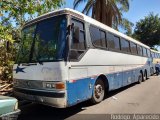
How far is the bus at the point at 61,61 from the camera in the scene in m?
6.88

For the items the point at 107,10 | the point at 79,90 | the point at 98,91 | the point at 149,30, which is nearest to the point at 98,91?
the point at 98,91

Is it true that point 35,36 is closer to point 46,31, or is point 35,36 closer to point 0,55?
point 46,31

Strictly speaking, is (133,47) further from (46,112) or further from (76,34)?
(46,112)

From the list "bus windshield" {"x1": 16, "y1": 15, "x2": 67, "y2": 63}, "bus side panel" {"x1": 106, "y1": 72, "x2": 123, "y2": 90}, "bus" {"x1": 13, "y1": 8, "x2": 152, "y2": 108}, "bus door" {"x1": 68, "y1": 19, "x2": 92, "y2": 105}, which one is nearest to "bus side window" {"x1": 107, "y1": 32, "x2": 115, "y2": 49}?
"bus" {"x1": 13, "y1": 8, "x2": 152, "y2": 108}

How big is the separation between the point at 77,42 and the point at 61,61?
38.9 inches

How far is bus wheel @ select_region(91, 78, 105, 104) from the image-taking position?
8681 mm

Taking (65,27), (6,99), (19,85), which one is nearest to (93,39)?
(65,27)

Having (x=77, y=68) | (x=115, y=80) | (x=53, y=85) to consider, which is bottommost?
(x=115, y=80)

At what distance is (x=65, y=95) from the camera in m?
6.78

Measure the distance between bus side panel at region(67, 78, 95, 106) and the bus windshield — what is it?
941 millimetres

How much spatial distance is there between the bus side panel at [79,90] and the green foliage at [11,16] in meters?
3.40

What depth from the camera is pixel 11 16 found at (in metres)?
11.2

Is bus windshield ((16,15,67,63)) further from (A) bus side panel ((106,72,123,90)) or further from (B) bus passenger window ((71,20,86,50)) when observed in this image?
(A) bus side panel ((106,72,123,90))

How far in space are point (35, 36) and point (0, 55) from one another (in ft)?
23.2
